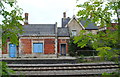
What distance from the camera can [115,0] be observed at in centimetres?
241

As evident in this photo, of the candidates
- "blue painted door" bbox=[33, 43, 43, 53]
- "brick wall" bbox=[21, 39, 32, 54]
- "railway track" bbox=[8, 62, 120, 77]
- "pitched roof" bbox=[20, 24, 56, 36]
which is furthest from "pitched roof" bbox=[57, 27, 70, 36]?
"railway track" bbox=[8, 62, 120, 77]

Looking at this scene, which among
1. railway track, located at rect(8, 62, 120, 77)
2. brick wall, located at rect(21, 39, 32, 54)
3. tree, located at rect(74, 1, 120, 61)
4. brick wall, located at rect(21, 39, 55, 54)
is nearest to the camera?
tree, located at rect(74, 1, 120, 61)

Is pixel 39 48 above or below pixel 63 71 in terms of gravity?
above

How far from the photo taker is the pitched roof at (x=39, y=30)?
1703cm

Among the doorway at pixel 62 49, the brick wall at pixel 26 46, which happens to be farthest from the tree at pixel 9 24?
the doorway at pixel 62 49

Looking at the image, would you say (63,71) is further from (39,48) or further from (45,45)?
(39,48)

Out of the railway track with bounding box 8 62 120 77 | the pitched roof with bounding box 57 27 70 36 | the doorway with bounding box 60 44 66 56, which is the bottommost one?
the railway track with bounding box 8 62 120 77

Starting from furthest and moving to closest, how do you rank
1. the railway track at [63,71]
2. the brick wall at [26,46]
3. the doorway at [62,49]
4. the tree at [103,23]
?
the doorway at [62,49], the brick wall at [26,46], the railway track at [63,71], the tree at [103,23]

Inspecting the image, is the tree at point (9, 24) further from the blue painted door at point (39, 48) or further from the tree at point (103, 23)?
the blue painted door at point (39, 48)

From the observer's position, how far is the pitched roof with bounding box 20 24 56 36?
17034mm

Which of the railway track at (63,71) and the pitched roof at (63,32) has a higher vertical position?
the pitched roof at (63,32)

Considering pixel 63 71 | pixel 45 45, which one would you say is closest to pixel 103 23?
pixel 63 71

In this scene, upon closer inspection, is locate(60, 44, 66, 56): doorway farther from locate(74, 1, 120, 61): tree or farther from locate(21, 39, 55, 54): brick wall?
locate(74, 1, 120, 61): tree

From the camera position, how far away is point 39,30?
1778cm
